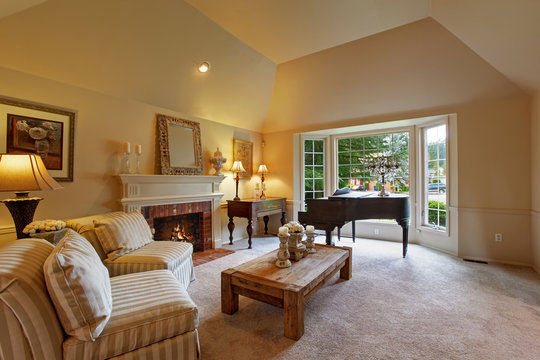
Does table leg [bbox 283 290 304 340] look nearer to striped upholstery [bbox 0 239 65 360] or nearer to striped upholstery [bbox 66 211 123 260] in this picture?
striped upholstery [bbox 0 239 65 360]

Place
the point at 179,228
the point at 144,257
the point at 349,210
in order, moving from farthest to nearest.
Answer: the point at 179,228 → the point at 349,210 → the point at 144,257

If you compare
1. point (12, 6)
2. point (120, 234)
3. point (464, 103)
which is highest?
point (12, 6)

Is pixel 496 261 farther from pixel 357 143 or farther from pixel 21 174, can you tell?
pixel 21 174

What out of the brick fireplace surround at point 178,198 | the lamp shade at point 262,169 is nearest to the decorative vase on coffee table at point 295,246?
the brick fireplace surround at point 178,198

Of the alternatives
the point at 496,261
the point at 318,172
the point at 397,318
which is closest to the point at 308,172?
the point at 318,172

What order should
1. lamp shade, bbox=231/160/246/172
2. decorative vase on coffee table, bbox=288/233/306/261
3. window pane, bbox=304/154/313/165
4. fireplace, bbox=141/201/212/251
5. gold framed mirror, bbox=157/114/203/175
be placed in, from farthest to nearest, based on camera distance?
1. window pane, bbox=304/154/313/165
2. lamp shade, bbox=231/160/246/172
3. gold framed mirror, bbox=157/114/203/175
4. fireplace, bbox=141/201/212/251
5. decorative vase on coffee table, bbox=288/233/306/261

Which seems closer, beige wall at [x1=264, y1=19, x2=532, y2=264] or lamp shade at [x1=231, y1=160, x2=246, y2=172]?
beige wall at [x1=264, y1=19, x2=532, y2=264]

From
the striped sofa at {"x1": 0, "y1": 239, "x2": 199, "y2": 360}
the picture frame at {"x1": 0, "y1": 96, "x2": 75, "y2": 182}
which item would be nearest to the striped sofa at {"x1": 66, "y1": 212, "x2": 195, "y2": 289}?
the striped sofa at {"x1": 0, "y1": 239, "x2": 199, "y2": 360}

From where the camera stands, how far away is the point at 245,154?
513cm

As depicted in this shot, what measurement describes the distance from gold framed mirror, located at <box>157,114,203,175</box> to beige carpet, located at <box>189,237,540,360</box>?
160cm

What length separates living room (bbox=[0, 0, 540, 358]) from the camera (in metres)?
2.51

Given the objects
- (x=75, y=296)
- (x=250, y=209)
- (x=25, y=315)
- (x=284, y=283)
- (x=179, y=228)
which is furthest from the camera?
(x=250, y=209)

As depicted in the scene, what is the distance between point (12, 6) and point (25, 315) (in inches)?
95.3

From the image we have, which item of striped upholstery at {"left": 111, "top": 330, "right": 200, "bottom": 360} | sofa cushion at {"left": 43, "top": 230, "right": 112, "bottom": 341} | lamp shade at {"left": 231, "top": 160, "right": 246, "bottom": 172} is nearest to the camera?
sofa cushion at {"left": 43, "top": 230, "right": 112, "bottom": 341}
